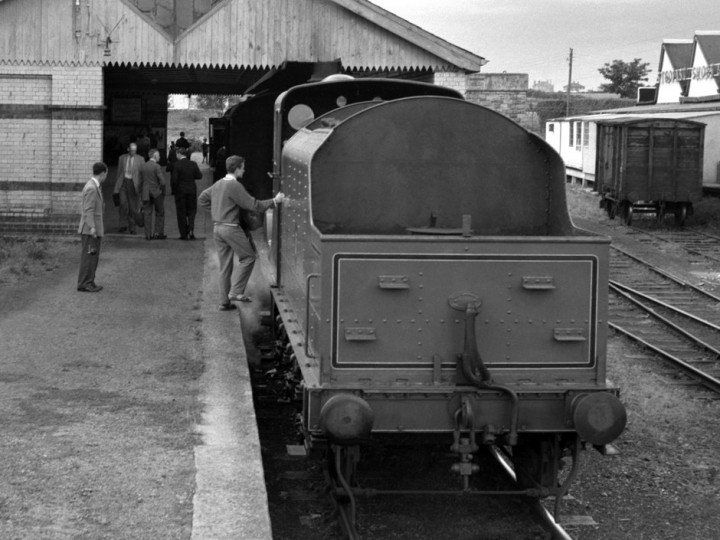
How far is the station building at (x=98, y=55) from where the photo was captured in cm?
1850

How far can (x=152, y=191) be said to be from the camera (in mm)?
18875

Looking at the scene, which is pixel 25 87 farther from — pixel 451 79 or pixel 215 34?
pixel 451 79

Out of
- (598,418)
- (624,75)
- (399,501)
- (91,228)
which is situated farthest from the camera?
(624,75)

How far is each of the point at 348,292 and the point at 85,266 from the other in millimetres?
7993

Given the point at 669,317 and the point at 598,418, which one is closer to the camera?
the point at 598,418

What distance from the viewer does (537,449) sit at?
273 inches

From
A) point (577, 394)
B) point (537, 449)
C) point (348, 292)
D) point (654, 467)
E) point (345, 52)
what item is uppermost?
point (345, 52)

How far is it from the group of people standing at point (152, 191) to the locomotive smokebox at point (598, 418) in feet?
43.6

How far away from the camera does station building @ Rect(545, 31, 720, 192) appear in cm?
3322

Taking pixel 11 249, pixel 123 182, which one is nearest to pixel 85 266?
pixel 11 249

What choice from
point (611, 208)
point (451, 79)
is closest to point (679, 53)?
point (611, 208)

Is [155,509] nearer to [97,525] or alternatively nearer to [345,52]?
[97,525]

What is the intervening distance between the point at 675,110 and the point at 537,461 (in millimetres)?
31485

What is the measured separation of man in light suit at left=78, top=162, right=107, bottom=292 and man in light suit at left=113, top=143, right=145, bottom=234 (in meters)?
5.56
